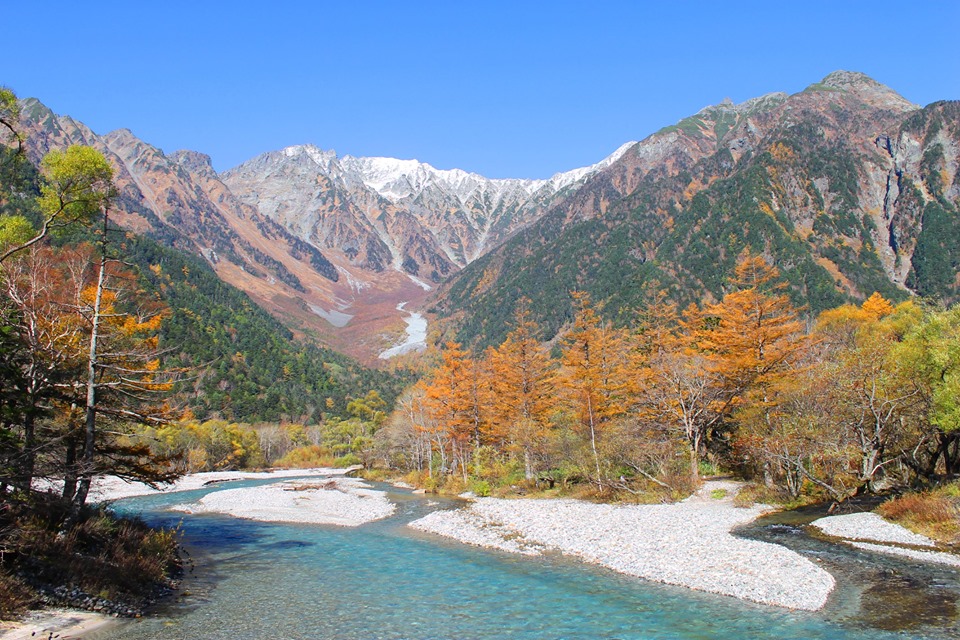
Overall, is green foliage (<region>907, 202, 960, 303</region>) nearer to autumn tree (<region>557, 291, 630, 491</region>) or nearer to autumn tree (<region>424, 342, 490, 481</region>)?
autumn tree (<region>557, 291, 630, 491</region>)

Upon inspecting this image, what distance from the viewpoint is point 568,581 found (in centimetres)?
1791

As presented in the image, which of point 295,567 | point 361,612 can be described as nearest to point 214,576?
point 295,567

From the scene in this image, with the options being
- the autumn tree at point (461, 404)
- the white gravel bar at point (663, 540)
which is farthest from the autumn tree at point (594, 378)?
the autumn tree at point (461, 404)

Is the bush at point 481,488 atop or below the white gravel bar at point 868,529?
below

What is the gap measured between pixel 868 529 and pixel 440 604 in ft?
55.3

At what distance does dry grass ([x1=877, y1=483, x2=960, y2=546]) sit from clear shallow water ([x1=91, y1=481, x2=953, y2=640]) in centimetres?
796

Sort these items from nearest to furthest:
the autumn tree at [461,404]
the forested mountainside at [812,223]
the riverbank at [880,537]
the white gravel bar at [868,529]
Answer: the riverbank at [880,537] < the white gravel bar at [868,529] < the autumn tree at [461,404] < the forested mountainside at [812,223]

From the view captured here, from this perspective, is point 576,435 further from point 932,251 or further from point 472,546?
point 932,251

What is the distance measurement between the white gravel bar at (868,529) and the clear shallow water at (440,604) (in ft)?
23.5

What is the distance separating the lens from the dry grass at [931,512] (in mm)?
19447

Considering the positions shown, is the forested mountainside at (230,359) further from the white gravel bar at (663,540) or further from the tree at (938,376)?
the tree at (938,376)

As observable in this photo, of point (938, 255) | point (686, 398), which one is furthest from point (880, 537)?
point (938, 255)

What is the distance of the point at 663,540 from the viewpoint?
2191cm

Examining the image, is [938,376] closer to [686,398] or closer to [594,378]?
[686,398]
